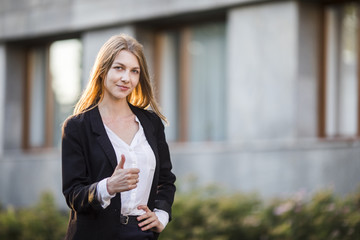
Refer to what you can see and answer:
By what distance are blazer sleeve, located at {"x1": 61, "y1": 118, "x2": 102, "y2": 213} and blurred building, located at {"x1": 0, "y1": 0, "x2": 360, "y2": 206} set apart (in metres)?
7.10

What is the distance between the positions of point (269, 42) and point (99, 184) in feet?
A: 27.8

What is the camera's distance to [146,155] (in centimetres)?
393

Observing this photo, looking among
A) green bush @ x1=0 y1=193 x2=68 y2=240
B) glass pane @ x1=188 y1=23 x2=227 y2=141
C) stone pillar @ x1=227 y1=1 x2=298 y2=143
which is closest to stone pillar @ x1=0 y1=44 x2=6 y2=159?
glass pane @ x1=188 y1=23 x2=227 y2=141

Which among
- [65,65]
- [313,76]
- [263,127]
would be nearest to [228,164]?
[263,127]

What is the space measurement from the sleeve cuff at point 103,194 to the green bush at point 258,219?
453 centimetres

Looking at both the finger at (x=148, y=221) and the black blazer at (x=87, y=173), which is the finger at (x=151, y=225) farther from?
the black blazer at (x=87, y=173)

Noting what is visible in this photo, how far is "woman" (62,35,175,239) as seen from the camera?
3738 mm

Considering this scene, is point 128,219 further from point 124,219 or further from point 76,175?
point 76,175

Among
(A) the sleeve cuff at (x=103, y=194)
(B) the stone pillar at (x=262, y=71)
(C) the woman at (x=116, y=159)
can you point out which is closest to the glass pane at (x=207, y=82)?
(B) the stone pillar at (x=262, y=71)

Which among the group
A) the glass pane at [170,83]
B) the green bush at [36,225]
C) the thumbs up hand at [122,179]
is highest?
the glass pane at [170,83]

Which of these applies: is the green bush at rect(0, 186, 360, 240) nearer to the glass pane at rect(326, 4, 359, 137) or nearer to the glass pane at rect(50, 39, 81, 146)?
the glass pane at rect(326, 4, 359, 137)

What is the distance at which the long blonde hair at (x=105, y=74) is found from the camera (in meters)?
3.96

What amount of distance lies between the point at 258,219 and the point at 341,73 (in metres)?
3.97

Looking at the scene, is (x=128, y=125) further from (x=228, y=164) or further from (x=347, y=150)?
(x=228, y=164)
